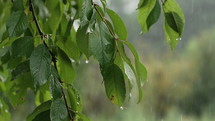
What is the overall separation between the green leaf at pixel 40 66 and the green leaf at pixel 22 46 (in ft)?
0.26

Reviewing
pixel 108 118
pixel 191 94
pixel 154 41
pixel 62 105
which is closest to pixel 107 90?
pixel 62 105

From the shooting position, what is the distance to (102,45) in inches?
31.3

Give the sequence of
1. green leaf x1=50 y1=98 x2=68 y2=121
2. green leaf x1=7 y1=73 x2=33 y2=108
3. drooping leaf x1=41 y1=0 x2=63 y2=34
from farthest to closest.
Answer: drooping leaf x1=41 y1=0 x2=63 y2=34 → green leaf x1=7 y1=73 x2=33 y2=108 → green leaf x1=50 y1=98 x2=68 y2=121

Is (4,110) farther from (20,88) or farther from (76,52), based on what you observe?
(76,52)

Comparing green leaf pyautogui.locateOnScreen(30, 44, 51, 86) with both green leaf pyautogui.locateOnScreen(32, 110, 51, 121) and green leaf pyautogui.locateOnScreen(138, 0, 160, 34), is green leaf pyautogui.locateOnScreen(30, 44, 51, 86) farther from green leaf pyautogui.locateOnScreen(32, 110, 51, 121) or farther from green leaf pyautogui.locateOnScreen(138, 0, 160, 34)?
green leaf pyautogui.locateOnScreen(138, 0, 160, 34)

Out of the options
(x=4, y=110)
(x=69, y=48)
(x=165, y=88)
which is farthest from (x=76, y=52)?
(x=165, y=88)

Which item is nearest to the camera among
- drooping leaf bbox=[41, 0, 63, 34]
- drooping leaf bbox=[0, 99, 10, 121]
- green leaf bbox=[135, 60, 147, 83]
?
green leaf bbox=[135, 60, 147, 83]

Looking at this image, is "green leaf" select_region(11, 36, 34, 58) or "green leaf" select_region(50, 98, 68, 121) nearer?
"green leaf" select_region(50, 98, 68, 121)

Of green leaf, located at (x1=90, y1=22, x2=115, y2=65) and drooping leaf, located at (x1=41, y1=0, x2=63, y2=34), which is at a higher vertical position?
green leaf, located at (x1=90, y1=22, x2=115, y2=65)

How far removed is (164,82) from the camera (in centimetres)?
1033

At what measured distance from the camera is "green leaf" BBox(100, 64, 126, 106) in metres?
0.81

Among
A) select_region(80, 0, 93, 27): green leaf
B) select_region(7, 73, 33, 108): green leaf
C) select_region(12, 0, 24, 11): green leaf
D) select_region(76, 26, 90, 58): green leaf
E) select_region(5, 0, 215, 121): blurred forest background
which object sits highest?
select_region(12, 0, 24, 11): green leaf

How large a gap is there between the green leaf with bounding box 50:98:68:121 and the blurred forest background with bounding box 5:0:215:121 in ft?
25.1

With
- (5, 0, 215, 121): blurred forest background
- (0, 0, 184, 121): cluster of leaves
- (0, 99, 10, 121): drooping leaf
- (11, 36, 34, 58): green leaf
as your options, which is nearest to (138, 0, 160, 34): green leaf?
(0, 0, 184, 121): cluster of leaves
